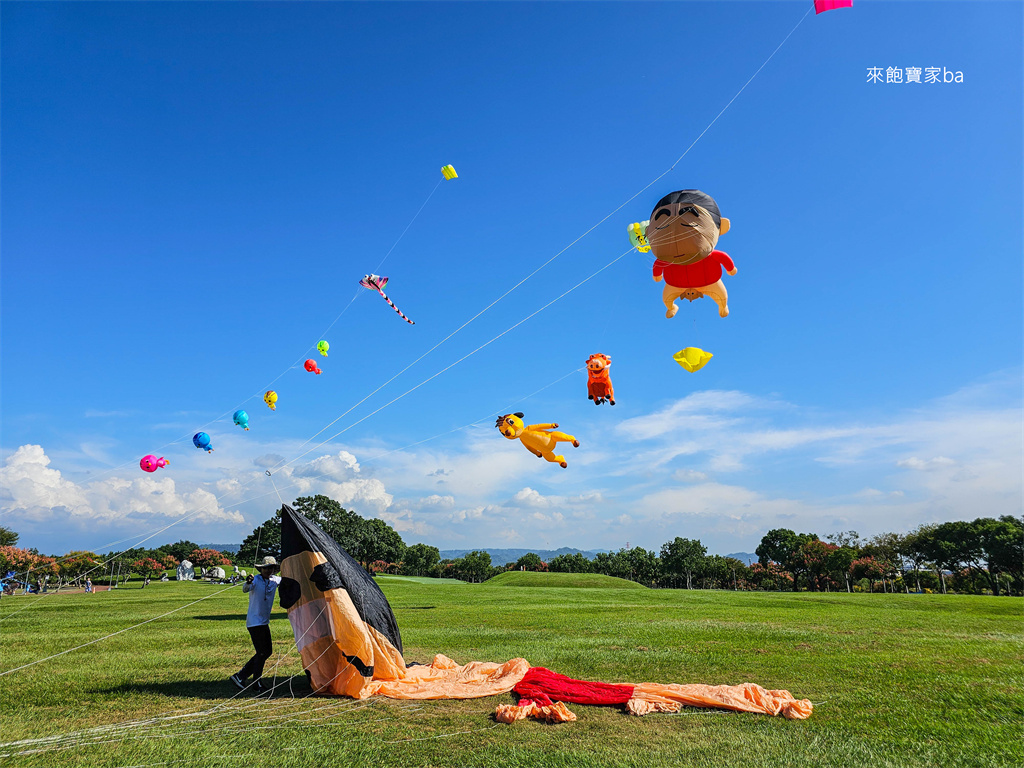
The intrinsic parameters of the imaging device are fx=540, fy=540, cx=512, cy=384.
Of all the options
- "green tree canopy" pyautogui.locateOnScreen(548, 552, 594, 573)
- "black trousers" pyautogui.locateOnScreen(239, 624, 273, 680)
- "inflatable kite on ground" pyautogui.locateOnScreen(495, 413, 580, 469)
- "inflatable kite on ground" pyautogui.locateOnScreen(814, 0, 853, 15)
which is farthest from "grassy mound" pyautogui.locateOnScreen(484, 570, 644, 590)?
"inflatable kite on ground" pyautogui.locateOnScreen(814, 0, 853, 15)

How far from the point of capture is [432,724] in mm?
7438

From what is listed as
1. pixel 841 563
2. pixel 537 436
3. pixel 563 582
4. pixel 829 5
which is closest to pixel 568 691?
pixel 537 436

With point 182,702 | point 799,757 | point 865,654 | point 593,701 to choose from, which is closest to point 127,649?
point 182,702

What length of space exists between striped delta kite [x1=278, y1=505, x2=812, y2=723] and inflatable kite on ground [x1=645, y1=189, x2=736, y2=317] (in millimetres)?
7247

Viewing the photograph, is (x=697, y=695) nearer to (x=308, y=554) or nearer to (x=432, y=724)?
(x=432, y=724)

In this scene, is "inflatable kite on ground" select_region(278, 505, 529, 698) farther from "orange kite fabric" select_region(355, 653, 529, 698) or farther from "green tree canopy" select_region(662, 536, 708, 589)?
"green tree canopy" select_region(662, 536, 708, 589)

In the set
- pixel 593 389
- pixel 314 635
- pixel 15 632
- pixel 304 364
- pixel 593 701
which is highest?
pixel 304 364

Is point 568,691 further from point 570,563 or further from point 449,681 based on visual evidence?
point 570,563

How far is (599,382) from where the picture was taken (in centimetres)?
1162

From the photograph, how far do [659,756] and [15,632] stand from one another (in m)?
19.5

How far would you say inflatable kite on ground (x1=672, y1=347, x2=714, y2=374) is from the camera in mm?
11609

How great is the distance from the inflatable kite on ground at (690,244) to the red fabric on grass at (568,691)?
24.7ft

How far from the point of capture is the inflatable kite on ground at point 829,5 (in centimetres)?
880

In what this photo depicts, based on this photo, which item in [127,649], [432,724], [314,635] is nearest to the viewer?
[432,724]
